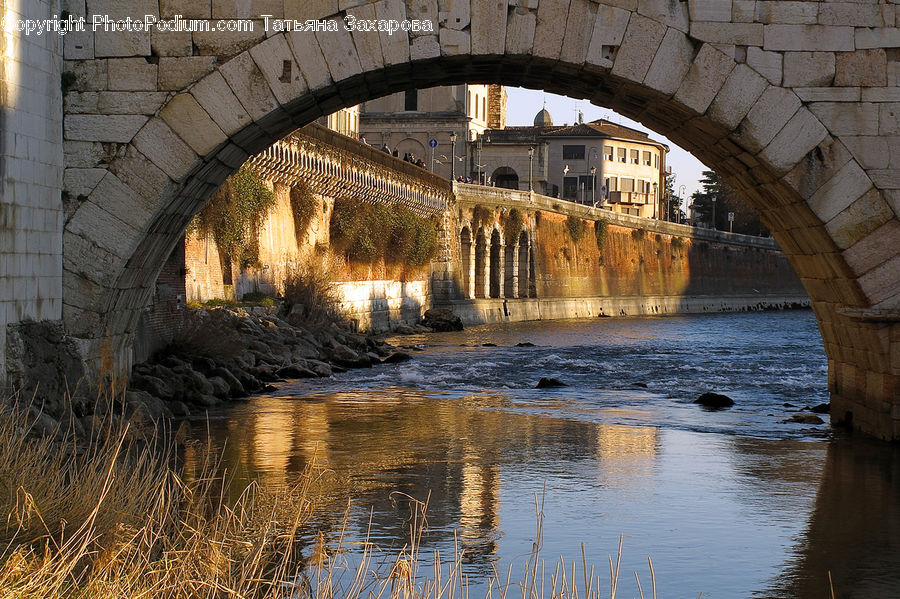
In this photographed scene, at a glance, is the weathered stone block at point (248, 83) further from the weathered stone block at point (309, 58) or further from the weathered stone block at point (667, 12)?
the weathered stone block at point (667, 12)

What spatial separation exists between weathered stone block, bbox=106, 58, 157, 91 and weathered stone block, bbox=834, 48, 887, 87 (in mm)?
5700

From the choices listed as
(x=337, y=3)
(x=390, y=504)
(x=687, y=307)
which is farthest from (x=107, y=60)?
(x=687, y=307)

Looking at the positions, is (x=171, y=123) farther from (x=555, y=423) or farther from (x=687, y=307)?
(x=687, y=307)

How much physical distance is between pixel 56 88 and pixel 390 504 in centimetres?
466

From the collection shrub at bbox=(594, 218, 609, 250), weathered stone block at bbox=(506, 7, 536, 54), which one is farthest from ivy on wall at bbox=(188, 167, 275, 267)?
shrub at bbox=(594, 218, 609, 250)

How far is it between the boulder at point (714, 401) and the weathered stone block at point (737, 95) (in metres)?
6.46

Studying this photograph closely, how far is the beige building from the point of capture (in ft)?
226

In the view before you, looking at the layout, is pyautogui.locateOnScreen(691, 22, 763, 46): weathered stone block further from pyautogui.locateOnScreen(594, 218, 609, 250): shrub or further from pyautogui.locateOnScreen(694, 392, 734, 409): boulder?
pyautogui.locateOnScreen(594, 218, 609, 250): shrub

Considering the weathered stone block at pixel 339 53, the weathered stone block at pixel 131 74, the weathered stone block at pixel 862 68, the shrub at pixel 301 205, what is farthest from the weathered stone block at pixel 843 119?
the shrub at pixel 301 205

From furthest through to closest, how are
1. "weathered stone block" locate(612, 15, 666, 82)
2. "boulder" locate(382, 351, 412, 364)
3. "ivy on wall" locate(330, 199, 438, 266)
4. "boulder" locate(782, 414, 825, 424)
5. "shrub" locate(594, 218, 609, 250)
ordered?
"shrub" locate(594, 218, 609, 250) → "ivy on wall" locate(330, 199, 438, 266) → "boulder" locate(382, 351, 412, 364) → "boulder" locate(782, 414, 825, 424) → "weathered stone block" locate(612, 15, 666, 82)

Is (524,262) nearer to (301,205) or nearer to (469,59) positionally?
(301,205)

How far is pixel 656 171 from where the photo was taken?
91.4 m

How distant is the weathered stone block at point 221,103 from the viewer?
9.89 meters

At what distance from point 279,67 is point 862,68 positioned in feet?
15.9
